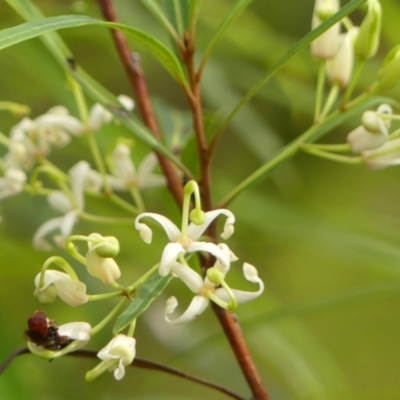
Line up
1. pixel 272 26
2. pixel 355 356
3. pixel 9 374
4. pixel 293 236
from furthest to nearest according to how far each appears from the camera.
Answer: pixel 355 356
pixel 272 26
pixel 293 236
pixel 9 374

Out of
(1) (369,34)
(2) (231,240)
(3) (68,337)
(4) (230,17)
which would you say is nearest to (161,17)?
(4) (230,17)

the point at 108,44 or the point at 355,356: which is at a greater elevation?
the point at 108,44

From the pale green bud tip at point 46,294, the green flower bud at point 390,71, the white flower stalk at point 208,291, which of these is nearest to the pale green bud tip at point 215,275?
the white flower stalk at point 208,291

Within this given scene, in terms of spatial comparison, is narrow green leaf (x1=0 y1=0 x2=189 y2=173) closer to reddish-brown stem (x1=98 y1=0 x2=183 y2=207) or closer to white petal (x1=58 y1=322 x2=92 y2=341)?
reddish-brown stem (x1=98 y1=0 x2=183 y2=207)

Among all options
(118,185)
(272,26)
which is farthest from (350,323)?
(118,185)

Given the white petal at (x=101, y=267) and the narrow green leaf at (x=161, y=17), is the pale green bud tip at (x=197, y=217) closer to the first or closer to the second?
the white petal at (x=101, y=267)

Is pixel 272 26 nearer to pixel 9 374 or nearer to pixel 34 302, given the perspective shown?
pixel 34 302
